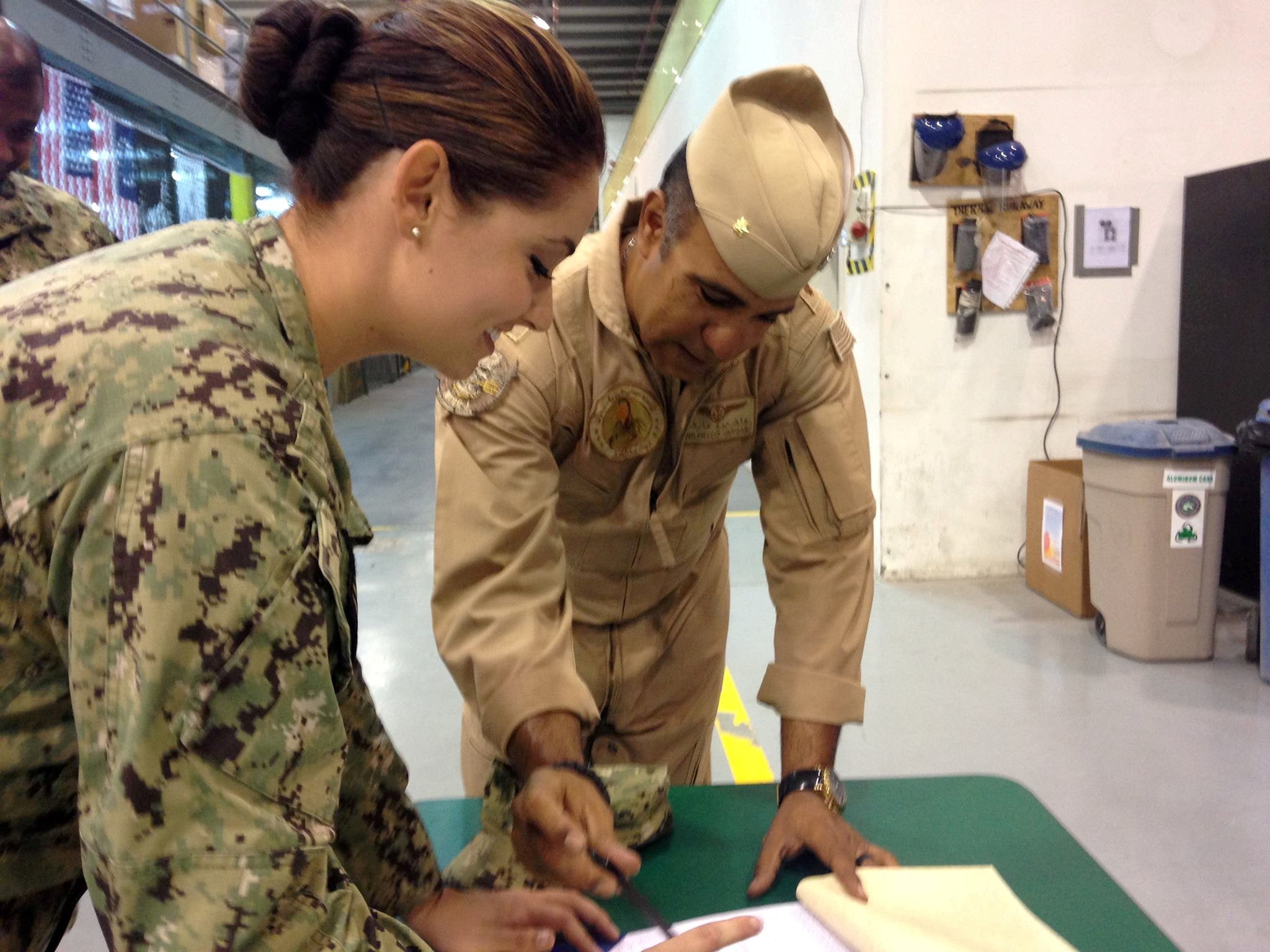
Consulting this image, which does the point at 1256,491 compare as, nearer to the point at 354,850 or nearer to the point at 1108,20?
the point at 1108,20

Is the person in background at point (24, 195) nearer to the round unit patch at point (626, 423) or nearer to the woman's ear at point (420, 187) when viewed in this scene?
the round unit patch at point (626, 423)

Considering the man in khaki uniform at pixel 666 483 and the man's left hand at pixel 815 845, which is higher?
the man in khaki uniform at pixel 666 483

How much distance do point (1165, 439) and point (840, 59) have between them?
2.07 metres

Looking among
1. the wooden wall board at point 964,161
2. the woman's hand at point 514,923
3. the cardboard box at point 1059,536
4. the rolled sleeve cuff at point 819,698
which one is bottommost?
the cardboard box at point 1059,536

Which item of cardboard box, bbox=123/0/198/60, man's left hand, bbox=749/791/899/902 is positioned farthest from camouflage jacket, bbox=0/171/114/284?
cardboard box, bbox=123/0/198/60

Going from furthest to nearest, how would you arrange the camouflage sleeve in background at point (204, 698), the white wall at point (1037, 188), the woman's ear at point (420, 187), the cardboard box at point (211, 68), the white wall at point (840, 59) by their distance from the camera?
the cardboard box at point (211, 68) < the white wall at point (840, 59) < the white wall at point (1037, 188) < the woman's ear at point (420, 187) < the camouflage sleeve in background at point (204, 698)

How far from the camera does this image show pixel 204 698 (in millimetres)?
501

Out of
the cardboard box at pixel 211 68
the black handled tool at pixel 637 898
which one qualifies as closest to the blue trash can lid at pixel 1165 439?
the black handled tool at pixel 637 898

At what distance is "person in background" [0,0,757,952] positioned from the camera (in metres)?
0.50

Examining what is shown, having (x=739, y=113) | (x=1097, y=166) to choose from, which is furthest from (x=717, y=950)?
(x=1097, y=166)

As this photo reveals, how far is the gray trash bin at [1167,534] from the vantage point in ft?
9.05

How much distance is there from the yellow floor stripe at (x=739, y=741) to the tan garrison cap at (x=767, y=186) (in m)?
1.33

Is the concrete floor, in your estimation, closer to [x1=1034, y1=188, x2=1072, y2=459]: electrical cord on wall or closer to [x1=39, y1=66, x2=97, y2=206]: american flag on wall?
[x1=1034, y1=188, x2=1072, y2=459]: electrical cord on wall

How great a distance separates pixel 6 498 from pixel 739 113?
34.2 inches
